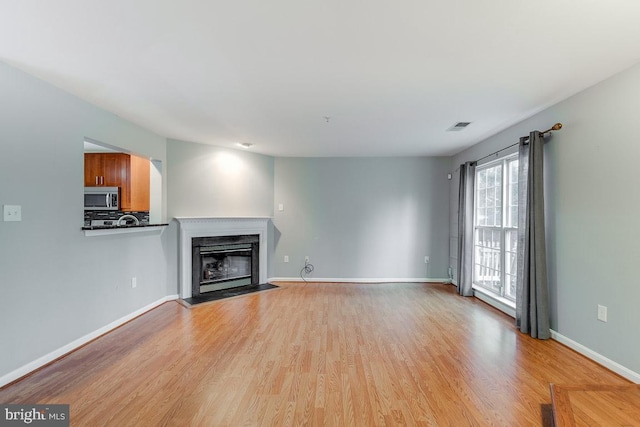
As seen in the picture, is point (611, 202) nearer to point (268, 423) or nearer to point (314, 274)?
point (268, 423)

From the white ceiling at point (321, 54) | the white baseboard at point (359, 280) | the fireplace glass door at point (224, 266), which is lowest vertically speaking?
the white baseboard at point (359, 280)

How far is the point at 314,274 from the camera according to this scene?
5578mm

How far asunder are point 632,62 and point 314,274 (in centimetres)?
471

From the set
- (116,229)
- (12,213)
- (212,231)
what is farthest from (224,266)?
(12,213)

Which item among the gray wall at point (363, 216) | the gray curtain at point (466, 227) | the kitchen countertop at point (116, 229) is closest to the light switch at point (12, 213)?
the kitchen countertop at point (116, 229)

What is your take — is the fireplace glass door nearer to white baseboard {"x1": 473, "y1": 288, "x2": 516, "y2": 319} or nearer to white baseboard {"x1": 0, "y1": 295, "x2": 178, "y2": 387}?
white baseboard {"x1": 0, "y1": 295, "x2": 178, "y2": 387}

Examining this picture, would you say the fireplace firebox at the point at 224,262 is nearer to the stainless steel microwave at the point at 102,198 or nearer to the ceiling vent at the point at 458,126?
the stainless steel microwave at the point at 102,198

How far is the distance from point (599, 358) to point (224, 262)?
462 cm

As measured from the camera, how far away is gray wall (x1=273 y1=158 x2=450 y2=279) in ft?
18.0

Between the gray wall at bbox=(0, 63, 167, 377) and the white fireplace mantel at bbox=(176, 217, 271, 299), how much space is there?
41.9 inches

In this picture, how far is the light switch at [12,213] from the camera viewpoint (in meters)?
2.17

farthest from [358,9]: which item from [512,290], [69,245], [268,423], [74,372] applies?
[512,290]

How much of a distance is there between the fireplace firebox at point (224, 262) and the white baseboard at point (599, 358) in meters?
4.13

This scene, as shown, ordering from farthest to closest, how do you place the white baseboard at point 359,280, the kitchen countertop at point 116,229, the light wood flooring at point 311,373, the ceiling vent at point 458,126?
the white baseboard at point 359,280, the ceiling vent at point 458,126, the kitchen countertop at point 116,229, the light wood flooring at point 311,373
